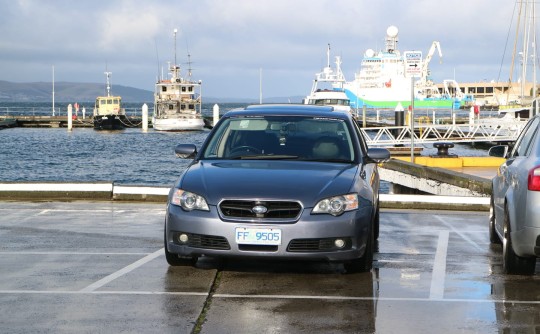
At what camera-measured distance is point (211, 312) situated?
732 cm

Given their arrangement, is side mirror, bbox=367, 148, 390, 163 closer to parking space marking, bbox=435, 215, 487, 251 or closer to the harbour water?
parking space marking, bbox=435, 215, 487, 251

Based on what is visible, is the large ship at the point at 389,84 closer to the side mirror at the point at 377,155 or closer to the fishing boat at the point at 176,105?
the fishing boat at the point at 176,105

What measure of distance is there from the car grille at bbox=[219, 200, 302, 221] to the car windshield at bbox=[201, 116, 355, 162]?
4.24ft

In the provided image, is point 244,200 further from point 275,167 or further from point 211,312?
point 211,312

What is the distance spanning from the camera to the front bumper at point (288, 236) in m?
8.44

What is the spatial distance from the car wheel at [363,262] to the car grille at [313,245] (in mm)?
395

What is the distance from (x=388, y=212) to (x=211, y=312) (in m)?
8.33

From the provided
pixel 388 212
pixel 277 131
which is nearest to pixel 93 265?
pixel 277 131

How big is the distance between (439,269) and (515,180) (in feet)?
3.79

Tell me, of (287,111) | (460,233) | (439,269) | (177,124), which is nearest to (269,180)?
(287,111)

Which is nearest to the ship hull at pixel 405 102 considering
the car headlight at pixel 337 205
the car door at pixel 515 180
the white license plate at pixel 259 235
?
the car door at pixel 515 180

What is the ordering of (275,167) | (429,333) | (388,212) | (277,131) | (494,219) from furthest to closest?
(388,212), (494,219), (277,131), (275,167), (429,333)

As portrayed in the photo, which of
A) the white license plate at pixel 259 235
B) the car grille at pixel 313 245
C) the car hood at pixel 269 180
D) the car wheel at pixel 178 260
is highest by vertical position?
the car hood at pixel 269 180

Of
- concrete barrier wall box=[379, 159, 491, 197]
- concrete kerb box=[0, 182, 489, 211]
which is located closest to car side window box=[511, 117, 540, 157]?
concrete kerb box=[0, 182, 489, 211]
